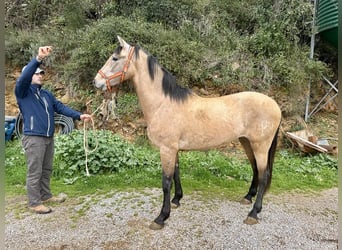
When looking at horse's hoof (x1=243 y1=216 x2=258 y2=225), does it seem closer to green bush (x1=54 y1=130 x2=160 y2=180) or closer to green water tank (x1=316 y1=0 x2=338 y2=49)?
green bush (x1=54 y1=130 x2=160 y2=180)

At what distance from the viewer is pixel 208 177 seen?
4414mm

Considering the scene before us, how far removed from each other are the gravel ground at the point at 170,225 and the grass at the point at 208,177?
0.35 metres

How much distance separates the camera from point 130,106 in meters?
6.12

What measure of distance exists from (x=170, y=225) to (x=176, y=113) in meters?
1.15

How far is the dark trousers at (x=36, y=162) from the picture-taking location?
2.95m

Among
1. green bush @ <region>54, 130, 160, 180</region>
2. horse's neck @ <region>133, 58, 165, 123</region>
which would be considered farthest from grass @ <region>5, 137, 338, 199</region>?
horse's neck @ <region>133, 58, 165, 123</region>

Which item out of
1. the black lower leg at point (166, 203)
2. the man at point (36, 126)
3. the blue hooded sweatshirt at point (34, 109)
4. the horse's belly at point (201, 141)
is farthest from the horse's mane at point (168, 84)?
the blue hooded sweatshirt at point (34, 109)

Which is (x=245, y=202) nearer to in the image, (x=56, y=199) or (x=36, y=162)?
(x=56, y=199)

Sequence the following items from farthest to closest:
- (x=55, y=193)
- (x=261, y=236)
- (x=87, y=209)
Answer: (x=55, y=193) → (x=87, y=209) → (x=261, y=236)

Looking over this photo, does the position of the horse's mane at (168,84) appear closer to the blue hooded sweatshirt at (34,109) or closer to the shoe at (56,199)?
the blue hooded sweatshirt at (34,109)

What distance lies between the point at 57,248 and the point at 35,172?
0.94 m

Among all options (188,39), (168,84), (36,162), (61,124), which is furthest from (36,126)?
(188,39)

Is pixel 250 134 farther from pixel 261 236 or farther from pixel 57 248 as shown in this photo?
pixel 57 248

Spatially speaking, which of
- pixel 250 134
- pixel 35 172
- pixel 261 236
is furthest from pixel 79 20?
pixel 261 236
